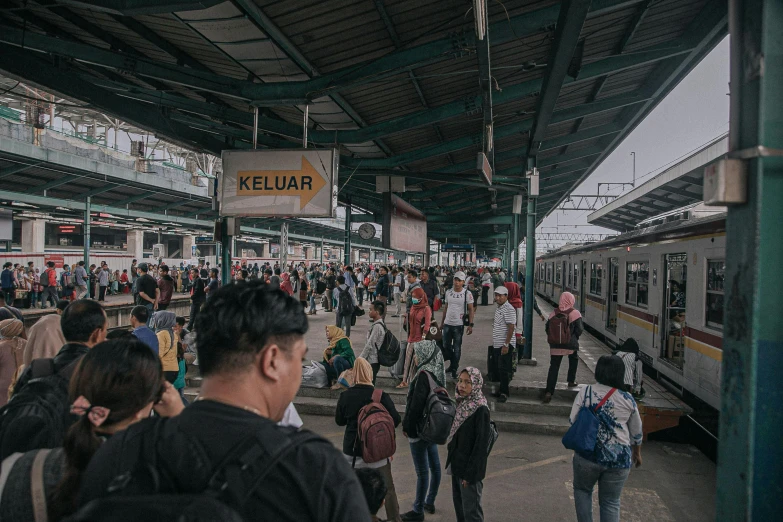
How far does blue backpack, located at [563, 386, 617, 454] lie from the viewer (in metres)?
3.52

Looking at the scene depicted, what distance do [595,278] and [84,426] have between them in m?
14.3

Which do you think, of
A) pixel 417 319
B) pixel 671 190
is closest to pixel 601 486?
pixel 417 319

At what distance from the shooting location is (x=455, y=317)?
809cm

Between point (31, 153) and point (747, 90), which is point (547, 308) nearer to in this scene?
point (31, 153)

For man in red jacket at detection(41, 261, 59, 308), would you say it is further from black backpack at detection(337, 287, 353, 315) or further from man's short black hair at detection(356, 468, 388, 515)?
man's short black hair at detection(356, 468, 388, 515)

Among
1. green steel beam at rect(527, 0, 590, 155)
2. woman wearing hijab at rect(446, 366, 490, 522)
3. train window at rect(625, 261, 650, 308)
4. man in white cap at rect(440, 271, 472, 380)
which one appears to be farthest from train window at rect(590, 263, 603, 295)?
woman wearing hijab at rect(446, 366, 490, 522)

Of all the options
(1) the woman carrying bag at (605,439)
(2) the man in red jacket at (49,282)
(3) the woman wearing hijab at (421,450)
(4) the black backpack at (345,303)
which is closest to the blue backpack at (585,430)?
(1) the woman carrying bag at (605,439)

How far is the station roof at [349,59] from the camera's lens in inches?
185

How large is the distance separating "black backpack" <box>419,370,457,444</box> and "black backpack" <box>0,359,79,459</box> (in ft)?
8.64

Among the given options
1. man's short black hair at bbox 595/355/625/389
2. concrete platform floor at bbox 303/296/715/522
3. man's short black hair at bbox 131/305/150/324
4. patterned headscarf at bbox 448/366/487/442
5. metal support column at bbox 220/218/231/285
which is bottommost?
concrete platform floor at bbox 303/296/715/522

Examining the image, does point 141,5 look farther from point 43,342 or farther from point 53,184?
point 53,184

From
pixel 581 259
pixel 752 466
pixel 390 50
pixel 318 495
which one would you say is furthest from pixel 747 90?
pixel 581 259

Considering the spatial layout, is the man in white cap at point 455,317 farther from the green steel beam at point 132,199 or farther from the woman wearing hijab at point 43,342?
the green steel beam at point 132,199

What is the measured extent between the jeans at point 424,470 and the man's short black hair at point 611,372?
5.13 feet
